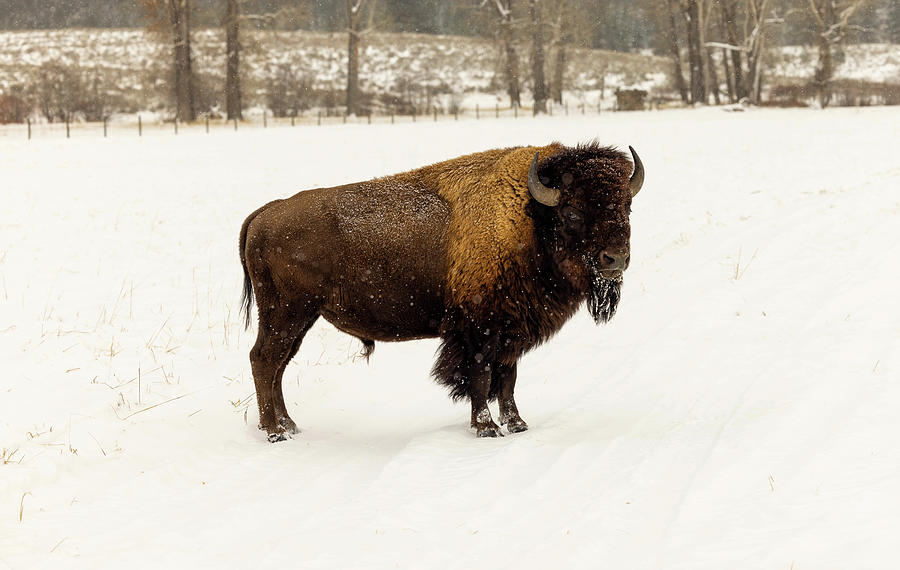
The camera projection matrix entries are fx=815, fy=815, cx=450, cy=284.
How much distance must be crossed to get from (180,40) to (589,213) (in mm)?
42112

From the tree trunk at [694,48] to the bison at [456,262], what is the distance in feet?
140

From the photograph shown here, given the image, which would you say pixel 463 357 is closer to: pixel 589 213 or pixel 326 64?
pixel 589 213

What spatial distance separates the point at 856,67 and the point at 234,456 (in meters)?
73.3

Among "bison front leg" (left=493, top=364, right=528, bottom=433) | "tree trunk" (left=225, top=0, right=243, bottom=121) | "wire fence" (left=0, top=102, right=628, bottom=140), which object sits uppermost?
"tree trunk" (left=225, top=0, right=243, bottom=121)

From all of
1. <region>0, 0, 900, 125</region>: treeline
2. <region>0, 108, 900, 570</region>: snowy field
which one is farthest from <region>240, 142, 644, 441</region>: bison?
<region>0, 0, 900, 125</region>: treeline

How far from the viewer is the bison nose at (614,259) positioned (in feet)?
18.0

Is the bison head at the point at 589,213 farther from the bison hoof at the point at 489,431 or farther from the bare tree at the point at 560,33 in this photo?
the bare tree at the point at 560,33

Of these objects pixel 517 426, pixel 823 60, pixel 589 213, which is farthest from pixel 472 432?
pixel 823 60

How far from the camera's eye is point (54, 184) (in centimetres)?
1916

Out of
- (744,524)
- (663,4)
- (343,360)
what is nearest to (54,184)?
(343,360)

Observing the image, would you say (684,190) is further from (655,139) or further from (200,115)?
(200,115)

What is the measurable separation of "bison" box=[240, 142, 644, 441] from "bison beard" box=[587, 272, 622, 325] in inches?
0.4

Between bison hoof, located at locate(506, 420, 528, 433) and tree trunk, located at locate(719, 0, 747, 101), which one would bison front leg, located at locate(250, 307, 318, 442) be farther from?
tree trunk, located at locate(719, 0, 747, 101)

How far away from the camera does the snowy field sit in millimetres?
3820
